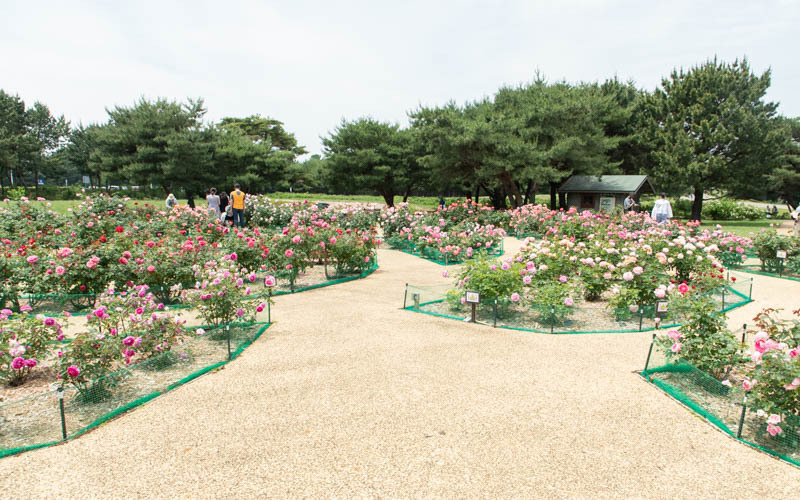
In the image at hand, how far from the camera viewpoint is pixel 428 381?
4.88 metres

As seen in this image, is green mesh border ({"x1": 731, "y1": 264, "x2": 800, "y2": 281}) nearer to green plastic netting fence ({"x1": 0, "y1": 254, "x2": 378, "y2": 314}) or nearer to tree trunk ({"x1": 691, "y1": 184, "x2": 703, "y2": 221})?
green plastic netting fence ({"x1": 0, "y1": 254, "x2": 378, "y2": 314})

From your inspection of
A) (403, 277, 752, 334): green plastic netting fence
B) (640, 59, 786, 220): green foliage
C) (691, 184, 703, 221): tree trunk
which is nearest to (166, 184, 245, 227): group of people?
Result: (403, 277, 752, 334): green plastic netting fence

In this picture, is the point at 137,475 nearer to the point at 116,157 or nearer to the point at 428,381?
the point at 428,381

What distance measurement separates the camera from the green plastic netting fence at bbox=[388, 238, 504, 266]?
1245 cm

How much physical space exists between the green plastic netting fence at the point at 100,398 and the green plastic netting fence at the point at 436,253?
6.90m

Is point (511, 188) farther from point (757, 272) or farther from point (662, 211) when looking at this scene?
point (757, 272)

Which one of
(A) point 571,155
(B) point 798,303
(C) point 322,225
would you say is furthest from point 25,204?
(A) point 571,155

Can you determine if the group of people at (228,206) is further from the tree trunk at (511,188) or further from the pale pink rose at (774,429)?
the tree trunk at (511,188)

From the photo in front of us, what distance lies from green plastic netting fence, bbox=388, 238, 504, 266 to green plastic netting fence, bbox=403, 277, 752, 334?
3312 mm

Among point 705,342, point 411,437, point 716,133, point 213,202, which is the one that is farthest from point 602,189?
point 411,437

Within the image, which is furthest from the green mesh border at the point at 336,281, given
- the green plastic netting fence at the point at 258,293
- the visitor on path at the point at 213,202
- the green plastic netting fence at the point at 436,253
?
the visitor on path at the point at 213,202

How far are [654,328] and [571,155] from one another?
19472mm

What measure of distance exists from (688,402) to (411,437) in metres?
2.77

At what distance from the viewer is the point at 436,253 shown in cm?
1308
